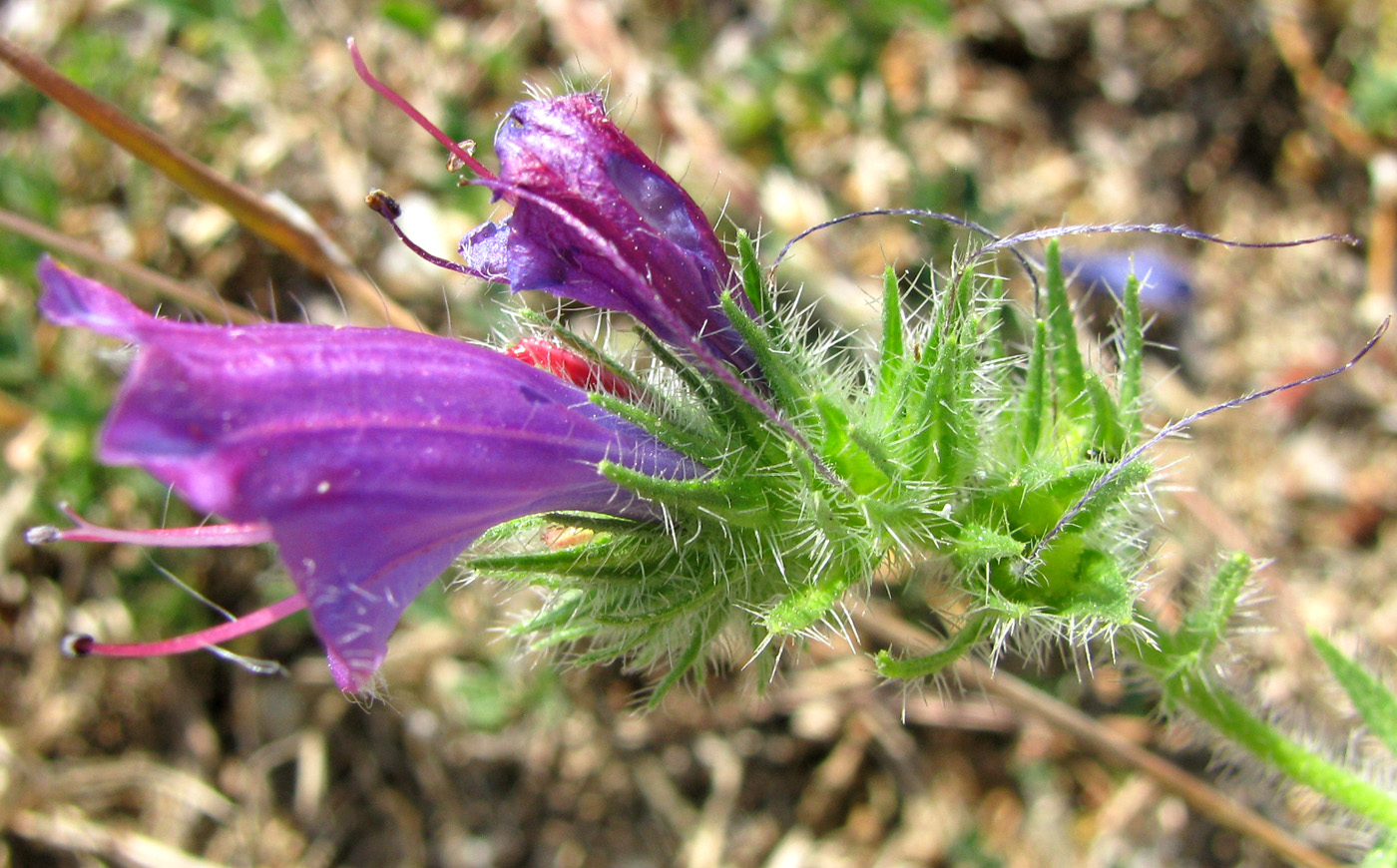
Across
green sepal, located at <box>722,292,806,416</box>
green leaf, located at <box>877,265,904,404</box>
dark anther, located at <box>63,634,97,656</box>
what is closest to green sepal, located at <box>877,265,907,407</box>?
green leaf, located at <box>877,265,904,404</box>

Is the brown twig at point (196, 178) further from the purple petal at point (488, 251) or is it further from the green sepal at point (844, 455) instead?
the green sepal at point (844, 455)

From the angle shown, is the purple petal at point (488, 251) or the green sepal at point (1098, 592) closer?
the green sepal at point (1098, 592)

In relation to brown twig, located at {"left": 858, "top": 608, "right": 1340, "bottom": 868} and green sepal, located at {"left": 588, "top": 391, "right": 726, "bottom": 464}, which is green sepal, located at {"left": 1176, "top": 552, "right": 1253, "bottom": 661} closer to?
brown twig, located at {"left": 858, "top": 608, "right": 1340, "bottom": 868}

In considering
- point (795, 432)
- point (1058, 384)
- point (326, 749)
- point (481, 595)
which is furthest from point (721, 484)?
point (326, 749)

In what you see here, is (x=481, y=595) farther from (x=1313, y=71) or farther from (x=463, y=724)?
(x=1313, y=71)

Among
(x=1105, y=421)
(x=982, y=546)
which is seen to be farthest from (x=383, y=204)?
(x=1105, y=421)

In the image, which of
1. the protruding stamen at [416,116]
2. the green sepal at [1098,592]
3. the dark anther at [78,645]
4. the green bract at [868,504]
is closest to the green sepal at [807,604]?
the green bract at [868,504]

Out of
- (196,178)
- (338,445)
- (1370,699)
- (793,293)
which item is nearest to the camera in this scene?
(338,445)

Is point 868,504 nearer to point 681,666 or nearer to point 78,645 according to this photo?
point 681,666
